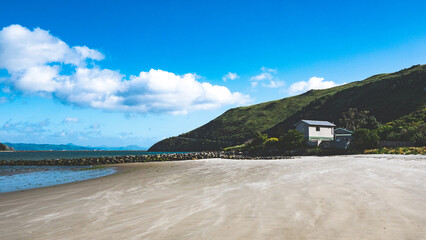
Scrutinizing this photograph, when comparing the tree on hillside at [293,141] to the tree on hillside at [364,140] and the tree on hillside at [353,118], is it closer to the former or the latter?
the tree on hillside at [364,140]

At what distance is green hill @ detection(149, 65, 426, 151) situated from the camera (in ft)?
282

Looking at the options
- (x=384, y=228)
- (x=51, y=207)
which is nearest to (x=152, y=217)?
(x=51, y=207)

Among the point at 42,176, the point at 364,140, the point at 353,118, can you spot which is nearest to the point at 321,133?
the point at 364,140

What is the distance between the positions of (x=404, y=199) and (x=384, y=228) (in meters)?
3.50

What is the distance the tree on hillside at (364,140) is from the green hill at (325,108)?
140ft

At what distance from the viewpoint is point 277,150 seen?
5531 cm

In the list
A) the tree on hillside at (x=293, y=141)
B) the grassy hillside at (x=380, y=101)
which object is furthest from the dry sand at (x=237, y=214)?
the grassy hillside at (x=380, y=101)

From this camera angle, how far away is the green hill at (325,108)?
86.1 m

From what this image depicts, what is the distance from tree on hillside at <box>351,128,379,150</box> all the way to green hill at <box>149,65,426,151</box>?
42.6 metres

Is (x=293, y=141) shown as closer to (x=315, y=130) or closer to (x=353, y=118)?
(x=315, y=130)

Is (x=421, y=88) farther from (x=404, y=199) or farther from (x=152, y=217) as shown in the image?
(x=152, y=217)

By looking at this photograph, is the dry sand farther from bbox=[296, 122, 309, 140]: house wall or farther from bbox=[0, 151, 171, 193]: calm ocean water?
bbox=[296, 122, 309, 140]: house wall

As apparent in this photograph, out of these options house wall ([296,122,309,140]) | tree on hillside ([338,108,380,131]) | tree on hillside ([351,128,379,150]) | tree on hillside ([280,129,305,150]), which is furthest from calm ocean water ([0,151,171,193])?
tree on hillside ([338,108,380,131])

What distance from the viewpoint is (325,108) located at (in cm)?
11762
